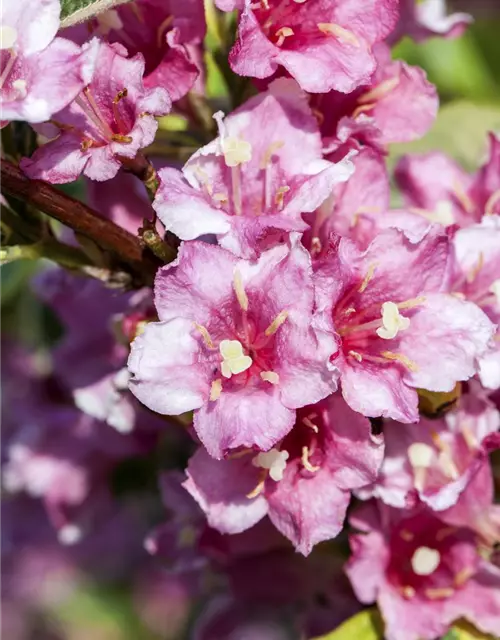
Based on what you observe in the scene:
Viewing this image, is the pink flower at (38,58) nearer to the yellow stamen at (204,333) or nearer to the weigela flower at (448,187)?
the yellow stamen at (204,333)

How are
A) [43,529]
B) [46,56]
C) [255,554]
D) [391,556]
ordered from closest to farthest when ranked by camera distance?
[46,56] → [391,556] → [255,554] → [43,529]

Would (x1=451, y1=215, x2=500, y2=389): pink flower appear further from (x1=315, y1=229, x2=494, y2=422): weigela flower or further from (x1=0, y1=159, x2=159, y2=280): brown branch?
(x1=0, y1=159, x2=159, y2=280): brown branch

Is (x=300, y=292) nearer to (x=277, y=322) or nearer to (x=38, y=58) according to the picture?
(x=277, y=322)

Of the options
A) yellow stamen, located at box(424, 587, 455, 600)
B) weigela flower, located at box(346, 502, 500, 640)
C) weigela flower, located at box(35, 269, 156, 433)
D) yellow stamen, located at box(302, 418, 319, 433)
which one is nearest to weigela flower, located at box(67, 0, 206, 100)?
weigela flower, located at box(35, 269, 156, 433)

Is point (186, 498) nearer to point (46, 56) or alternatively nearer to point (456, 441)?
point (456, 441)

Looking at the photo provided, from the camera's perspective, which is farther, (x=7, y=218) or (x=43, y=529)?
(x=43, y=529)

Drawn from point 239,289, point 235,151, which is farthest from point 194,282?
point 235,151

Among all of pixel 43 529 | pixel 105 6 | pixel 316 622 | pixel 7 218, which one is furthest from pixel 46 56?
pixel 43 529
